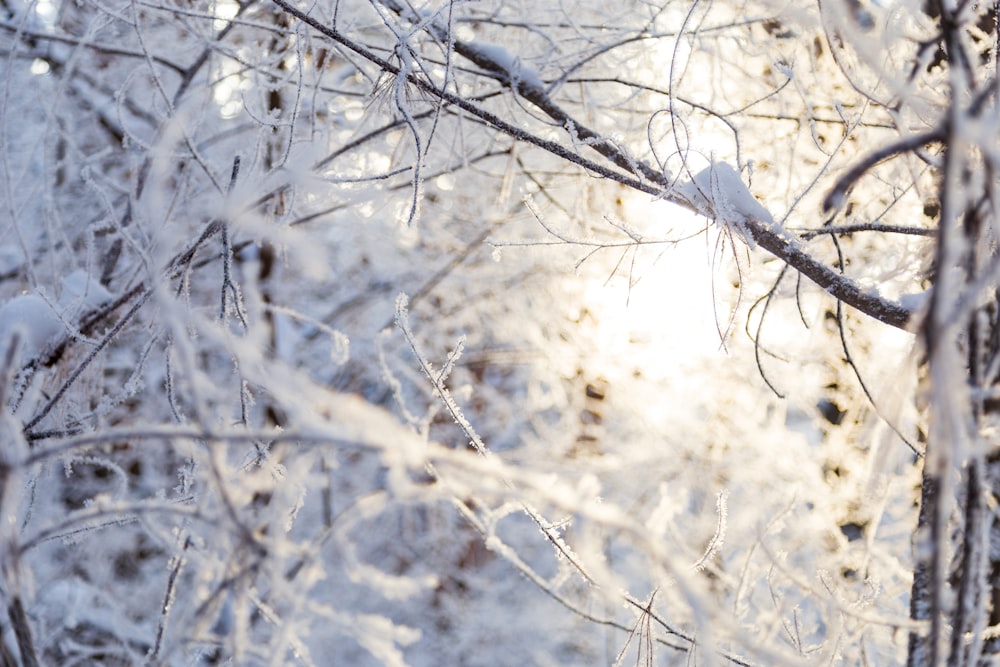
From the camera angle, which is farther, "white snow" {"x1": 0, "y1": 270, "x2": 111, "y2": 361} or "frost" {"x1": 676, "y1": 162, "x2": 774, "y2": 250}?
"white snow" {"x1": 0, "y1": 270, "x2": 111, "y2": 361}

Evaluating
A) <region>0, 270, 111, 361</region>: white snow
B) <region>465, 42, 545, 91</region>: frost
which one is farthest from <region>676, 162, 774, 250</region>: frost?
<region>0, 270, 111, 361</region>: white snow

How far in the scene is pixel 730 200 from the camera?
1.33 metres

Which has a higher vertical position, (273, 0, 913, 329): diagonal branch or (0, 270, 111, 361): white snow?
(273, 0, 913, 329): diagonal branch

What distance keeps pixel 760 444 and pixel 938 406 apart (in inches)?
144

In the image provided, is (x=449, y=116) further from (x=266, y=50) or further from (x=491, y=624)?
(x=491, y=624)

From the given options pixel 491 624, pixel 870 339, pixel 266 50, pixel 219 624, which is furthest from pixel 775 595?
pixel 491 624

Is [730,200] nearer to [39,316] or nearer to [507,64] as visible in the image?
[507,64]

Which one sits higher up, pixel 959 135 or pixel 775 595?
pixel 959 135

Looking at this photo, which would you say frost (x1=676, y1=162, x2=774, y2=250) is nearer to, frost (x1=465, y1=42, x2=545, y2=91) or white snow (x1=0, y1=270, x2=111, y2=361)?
frost (x1=465, y1=42, x2=545, y2=91)

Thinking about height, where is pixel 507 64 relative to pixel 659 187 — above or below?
above

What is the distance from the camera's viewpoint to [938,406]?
2.05 ft

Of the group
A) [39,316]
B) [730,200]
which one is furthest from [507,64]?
[39,316]

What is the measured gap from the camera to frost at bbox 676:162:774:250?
51.3 inches

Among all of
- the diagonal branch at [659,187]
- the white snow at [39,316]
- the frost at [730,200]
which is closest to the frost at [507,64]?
the diagonal branch at [659,187]
